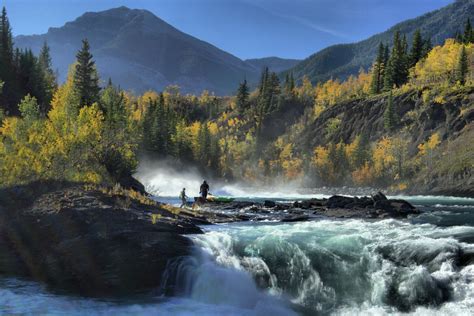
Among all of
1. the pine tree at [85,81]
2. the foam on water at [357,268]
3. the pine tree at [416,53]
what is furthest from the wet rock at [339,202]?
the pine tree at [416,53]

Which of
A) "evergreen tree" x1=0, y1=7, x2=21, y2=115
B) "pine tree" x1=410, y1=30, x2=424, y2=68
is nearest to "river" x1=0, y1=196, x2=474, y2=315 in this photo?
"evergreen tree" x1=0, y1=7, x2=21, y2=115

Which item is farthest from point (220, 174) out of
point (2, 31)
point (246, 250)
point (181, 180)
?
point (246, 250)

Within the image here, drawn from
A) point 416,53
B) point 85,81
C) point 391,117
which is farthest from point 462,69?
point 85,81

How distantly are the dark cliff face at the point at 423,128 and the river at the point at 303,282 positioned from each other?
5361 cm

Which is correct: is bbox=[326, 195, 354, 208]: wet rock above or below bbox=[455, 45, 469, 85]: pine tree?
below

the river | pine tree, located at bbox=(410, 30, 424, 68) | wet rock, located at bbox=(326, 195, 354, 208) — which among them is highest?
pine tree, located at bbox=(410, 30, 424, 68)

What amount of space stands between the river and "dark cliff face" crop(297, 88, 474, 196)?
5361 cm

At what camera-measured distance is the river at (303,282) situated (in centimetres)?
1488

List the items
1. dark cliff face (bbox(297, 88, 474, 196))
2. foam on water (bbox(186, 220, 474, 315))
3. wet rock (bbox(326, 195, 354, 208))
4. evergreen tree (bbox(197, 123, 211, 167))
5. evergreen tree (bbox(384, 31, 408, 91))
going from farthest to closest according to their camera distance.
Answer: evergreen tree (bbox(197, 123, 211, 167))
evergreen tree (bbox(384, 31, 408, 91))
dark cliff face (bbox(297, 88, 474, 196))
wet rock (bbox(326, 195, 354, 208))
foam on water (bbox(186, 220, 474, 315))

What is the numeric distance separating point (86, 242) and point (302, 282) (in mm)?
8558

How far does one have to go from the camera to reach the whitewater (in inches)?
585

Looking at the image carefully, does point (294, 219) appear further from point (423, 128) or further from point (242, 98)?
point (242, 98)

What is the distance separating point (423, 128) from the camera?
98.7 meters

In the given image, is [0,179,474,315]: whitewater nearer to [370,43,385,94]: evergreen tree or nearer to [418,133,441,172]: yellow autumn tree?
[418,133,441,172]: yellow autumn tree
